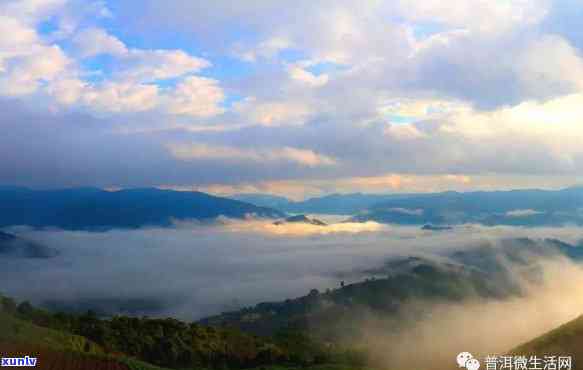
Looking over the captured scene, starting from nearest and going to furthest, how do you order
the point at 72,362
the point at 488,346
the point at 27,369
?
1. the point at 27,369
2. the point at 72,362
3. the point at 488,346

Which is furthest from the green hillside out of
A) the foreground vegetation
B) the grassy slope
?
the grassy slope

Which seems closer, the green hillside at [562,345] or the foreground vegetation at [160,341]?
the green hillside at [562,345]

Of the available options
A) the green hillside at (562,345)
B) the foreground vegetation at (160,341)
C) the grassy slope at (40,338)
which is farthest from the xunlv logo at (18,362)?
the green hillside at (562,345)

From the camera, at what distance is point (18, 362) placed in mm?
57406

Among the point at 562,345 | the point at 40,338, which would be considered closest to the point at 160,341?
the point at 40,338

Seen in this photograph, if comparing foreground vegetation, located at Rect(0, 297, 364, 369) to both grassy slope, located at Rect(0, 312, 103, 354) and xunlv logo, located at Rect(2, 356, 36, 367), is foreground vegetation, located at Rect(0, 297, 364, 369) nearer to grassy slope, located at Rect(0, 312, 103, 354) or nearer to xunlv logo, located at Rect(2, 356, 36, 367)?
grassy slope, located at Rect(0, 312, 103, 354)

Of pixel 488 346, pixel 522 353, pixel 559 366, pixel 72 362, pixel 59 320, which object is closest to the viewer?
pixel 72 362

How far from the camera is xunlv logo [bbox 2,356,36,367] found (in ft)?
185

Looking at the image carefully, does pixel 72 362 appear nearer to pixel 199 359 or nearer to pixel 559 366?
pixel 199 359

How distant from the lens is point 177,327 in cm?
12331

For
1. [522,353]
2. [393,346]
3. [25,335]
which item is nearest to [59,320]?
[25,335]

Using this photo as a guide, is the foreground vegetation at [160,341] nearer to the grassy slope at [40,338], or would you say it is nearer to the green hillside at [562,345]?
the grassy slope at [40,338]

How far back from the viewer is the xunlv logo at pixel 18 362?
56344mm

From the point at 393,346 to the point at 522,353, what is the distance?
127m
